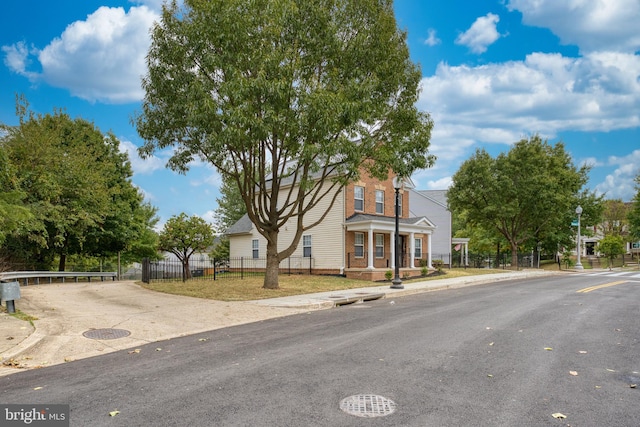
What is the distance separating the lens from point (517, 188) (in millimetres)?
36750

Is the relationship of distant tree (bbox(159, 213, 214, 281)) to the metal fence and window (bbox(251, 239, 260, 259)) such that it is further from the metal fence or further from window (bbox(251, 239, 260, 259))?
window (bbox(251, 239, 260, 259))

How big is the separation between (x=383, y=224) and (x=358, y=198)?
306 cm

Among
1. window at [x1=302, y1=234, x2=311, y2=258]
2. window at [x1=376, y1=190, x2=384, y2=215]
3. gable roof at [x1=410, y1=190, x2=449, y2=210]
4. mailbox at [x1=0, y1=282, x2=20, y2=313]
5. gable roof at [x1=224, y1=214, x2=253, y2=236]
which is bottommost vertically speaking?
mailbox at [x1=0, y1=282, x2=20, y2=313]

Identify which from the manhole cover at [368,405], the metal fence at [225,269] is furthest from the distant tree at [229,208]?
the manhole cover at [368,405]

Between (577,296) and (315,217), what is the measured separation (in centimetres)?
1725

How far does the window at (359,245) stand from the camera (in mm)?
28369

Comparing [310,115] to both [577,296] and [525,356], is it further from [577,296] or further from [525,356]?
[577,296]

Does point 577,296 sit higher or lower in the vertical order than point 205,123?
lower

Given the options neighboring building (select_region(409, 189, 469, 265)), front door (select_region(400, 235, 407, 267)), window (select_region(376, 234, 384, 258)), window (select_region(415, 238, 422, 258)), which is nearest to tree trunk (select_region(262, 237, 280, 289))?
window (select_region(376, 234, 384, 258))

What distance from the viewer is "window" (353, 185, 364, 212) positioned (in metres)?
28.9

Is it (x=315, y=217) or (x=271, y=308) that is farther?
(x=315, y=217)

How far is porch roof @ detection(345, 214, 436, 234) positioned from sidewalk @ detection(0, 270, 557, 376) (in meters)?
8.48

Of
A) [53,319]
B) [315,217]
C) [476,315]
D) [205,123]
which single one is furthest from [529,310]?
[315,217]

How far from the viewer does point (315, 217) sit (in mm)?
29609
